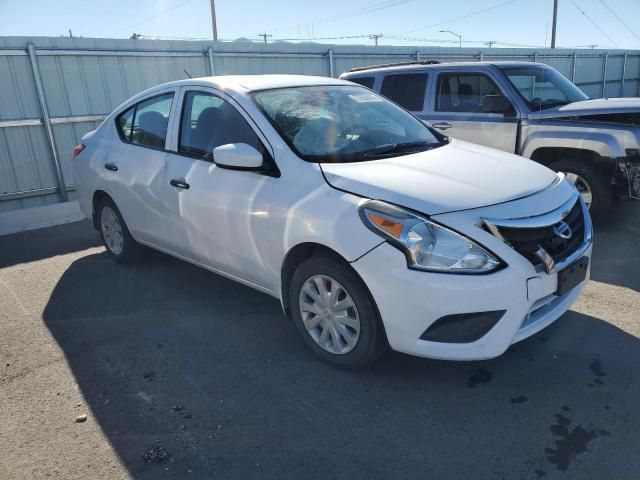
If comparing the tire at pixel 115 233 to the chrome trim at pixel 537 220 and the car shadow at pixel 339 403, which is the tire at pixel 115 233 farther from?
the chrome trim at pixel 537 220

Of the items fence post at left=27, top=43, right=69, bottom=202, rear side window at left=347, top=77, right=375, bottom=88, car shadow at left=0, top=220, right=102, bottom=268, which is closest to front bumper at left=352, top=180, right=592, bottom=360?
car shadow at left=0, top=220, right=102, bottom=268

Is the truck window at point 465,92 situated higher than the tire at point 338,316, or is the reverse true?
the truck window at point 465,92

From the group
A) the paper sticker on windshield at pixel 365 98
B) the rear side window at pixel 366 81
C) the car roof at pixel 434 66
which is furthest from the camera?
the rear side window at pixel 366 81

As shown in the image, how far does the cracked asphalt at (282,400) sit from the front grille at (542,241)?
2.32 feet

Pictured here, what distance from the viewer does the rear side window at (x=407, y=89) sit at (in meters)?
6.86

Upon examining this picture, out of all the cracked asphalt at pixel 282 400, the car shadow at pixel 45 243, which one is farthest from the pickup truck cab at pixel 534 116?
the car shadow at pixel 45 243

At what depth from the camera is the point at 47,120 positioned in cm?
758

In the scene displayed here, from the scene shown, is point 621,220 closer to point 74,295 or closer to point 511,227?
point 511,227

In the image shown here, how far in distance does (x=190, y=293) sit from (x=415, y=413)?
2.45 m

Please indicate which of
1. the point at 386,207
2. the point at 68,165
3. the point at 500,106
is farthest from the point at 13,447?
the point at 68,165

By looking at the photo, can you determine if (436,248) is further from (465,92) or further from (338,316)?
(465,92)

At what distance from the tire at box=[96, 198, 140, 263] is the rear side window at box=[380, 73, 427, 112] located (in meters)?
3.85

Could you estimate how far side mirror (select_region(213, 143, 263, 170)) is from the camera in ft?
10.9

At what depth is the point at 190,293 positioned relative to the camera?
181 inches
